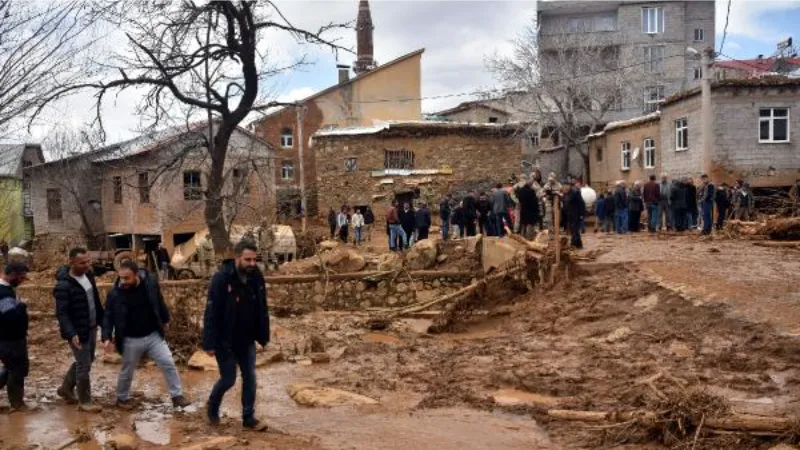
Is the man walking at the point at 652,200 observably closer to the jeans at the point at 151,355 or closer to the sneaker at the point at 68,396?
the jeans at the point at 151,355

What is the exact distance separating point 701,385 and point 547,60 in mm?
36451

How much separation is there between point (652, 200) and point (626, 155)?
41.4 feet

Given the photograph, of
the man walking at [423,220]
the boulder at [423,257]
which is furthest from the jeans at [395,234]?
the boulder at [423,257]

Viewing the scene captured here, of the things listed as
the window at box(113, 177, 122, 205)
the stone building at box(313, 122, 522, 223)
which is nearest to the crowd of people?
the stone building at box(313, 122, 522, 223)

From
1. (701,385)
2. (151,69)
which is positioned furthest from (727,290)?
(151,69)

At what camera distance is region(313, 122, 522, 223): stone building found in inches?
1211

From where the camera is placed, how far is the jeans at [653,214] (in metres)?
19.3

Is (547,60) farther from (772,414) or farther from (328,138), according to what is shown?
(772,414)

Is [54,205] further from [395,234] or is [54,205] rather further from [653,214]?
[653,214]

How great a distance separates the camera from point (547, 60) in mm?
41688

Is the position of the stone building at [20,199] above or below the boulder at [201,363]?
above

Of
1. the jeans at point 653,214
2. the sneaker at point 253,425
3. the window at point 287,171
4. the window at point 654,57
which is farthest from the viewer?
the window at point 654,57

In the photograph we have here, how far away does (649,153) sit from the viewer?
2920 cm

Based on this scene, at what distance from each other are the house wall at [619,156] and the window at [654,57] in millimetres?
14804
